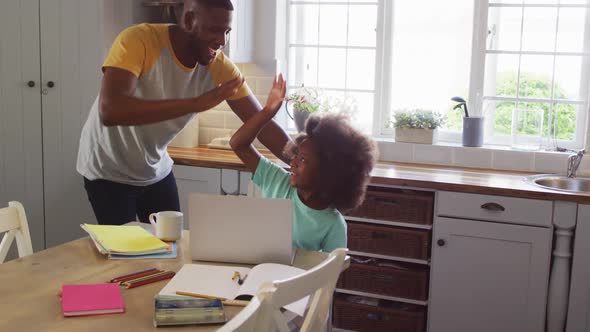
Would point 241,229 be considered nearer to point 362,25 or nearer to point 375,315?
point 375,315

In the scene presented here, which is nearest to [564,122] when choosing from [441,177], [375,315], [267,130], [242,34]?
[441,177]

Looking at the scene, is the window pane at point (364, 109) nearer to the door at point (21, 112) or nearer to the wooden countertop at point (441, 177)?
the wooden countertop at point (441, 177)

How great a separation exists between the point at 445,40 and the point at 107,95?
7.56 feet

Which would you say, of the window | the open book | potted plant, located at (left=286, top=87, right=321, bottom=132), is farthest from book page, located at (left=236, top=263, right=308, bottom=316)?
the window

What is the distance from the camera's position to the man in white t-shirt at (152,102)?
203 cm

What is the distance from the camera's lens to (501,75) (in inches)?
148

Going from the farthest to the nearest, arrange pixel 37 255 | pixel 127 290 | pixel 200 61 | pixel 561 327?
pixel 561 327 → pixel 200 61 → pixel 37 255 → pixel 127 290

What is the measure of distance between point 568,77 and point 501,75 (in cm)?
34

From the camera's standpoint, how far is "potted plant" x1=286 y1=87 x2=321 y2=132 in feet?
12.5

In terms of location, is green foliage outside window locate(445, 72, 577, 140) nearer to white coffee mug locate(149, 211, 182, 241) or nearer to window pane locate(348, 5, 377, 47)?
window pane locate(348, 5, 377, 47)

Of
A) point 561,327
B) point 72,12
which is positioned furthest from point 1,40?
point 561,327

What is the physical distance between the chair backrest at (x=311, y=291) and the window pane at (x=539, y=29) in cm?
253

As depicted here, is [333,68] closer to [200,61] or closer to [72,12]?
[72,12]

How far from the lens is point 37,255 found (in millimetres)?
1940
